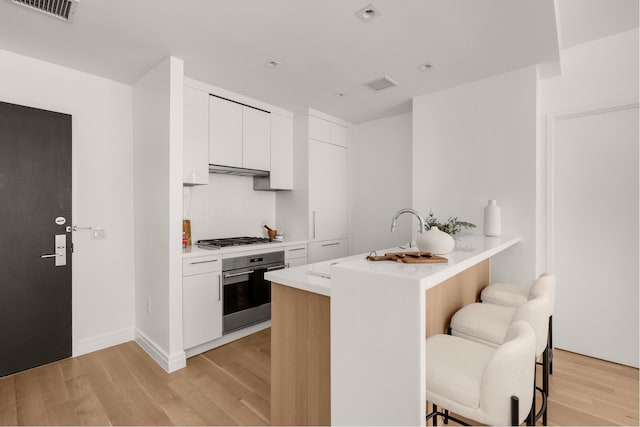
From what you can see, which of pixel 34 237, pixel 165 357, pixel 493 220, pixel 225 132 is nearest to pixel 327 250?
pixel 225 132

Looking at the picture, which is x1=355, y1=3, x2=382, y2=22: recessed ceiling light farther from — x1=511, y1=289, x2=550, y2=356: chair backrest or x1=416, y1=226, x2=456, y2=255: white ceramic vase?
x1=511, y1=289, x2=550, y2=356: chair backrest

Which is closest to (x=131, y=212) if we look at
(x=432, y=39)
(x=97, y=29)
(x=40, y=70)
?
(x=40, y=70)

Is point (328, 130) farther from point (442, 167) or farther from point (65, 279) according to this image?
point (65, 279)

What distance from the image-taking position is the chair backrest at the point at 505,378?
40.3 inches

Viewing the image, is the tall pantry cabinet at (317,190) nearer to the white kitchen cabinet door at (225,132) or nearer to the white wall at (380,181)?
the white wall at (380,181)

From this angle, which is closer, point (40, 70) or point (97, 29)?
point (97, 29)

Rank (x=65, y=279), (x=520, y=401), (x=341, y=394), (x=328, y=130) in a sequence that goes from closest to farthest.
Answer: (x=520, y=401), (x=341, y=394), (x=65, y=279), (x=328, y=130)

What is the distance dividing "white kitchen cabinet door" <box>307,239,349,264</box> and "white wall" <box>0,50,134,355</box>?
202 cm

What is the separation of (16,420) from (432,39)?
381cm

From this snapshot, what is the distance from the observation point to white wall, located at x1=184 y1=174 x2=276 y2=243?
3480mm

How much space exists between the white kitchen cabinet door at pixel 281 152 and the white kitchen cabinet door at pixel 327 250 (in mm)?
857

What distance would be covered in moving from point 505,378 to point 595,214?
8.37 feet

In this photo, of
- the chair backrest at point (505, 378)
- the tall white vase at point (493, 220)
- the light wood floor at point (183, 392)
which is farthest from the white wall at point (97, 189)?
the tall white vase at point (493, 220)

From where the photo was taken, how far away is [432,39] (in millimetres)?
2361
